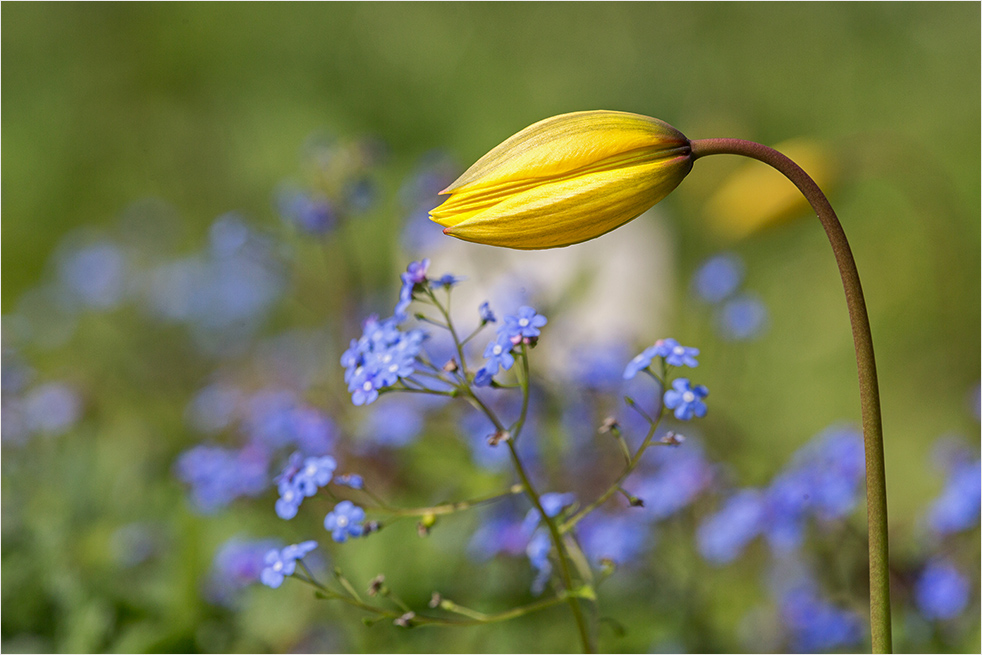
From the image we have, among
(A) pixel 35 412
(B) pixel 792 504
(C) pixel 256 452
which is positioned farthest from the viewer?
(A) pixel 35 412

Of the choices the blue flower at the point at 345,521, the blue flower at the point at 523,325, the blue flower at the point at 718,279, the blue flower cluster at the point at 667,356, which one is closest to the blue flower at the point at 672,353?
the blue flower cluster at the point at 667,356

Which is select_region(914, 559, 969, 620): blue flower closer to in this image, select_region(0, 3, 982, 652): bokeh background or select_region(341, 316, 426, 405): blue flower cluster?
select_region(0, 3, 982, 652): bokeh background

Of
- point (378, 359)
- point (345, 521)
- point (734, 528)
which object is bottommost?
point (734, 528)

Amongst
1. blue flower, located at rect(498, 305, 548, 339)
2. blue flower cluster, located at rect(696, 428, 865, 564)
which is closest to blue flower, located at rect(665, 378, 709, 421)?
blue flower, located at rect(498, 305, 548, 339)

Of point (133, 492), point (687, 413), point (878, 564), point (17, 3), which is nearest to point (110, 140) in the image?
point (17, 3)

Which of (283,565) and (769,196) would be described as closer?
(283,565)

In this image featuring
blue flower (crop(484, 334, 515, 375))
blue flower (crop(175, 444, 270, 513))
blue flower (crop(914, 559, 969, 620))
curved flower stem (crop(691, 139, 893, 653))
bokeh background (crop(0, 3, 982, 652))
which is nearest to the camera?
curved flower stem (crop(691, 139, 893, 653))

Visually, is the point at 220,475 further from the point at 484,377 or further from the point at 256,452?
the point at 484,377

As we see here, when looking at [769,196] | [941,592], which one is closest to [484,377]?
[941,592]
